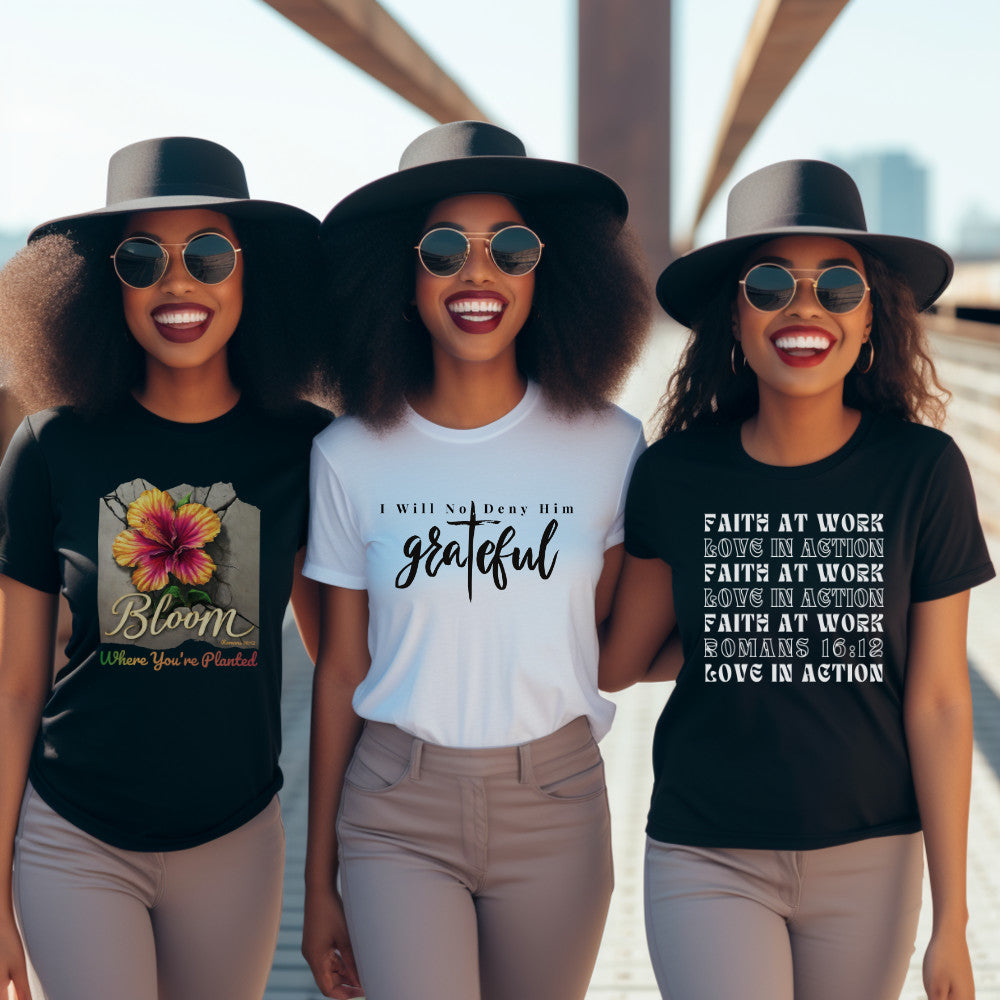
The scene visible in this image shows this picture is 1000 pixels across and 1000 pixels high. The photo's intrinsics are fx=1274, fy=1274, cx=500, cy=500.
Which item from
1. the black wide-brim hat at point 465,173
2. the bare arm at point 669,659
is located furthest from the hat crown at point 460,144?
the bare arm at point 669,659

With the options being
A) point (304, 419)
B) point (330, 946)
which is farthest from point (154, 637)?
point (330, 946)

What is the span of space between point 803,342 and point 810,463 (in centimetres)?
19

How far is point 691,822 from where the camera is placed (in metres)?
1.91

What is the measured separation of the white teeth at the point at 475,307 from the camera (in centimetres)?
208

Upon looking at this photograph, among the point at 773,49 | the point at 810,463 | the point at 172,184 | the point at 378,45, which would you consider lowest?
the point at 810,463

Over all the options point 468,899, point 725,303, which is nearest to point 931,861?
point 468,899

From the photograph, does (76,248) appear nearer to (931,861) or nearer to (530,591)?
(530,591)

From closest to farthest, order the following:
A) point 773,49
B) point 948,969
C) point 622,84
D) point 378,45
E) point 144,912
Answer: point 948,969 < point 144,912 < point 378,45 < point 773,49 < point 622,84

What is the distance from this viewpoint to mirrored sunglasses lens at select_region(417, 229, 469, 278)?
208cm

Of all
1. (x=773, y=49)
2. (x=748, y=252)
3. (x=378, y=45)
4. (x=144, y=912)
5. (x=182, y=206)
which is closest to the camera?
(x=144, y=912)

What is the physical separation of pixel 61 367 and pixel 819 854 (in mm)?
1462

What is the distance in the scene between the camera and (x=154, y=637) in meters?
1.97

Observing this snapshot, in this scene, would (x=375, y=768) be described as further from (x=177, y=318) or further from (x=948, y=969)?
(x=948, y=969)

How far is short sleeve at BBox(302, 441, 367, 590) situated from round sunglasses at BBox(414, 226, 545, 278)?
0.38 m
